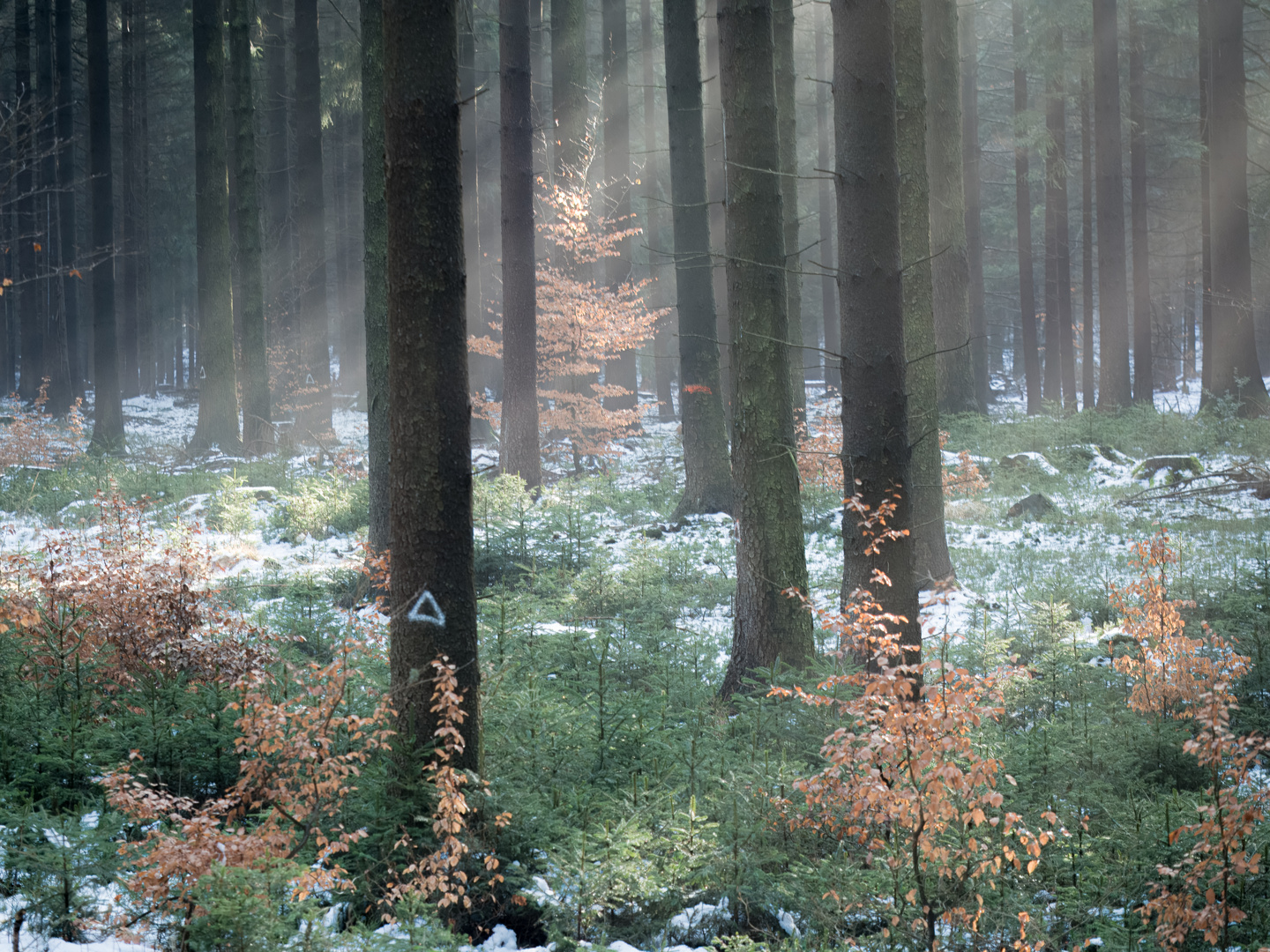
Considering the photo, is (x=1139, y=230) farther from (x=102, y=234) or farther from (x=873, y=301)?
(x=102, y=234)

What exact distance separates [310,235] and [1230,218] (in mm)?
20883

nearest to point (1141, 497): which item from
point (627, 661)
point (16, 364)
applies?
point (627, 661)

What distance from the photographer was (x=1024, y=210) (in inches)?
1029

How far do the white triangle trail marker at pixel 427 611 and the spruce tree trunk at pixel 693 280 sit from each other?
7.95 metres

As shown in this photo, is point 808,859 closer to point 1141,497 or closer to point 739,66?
point 739,66

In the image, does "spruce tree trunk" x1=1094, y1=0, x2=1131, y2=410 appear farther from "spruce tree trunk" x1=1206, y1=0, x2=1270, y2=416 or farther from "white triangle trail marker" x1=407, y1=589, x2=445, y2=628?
"white triangle trail marker" x1=407, y1=589, x2=445, y2=628

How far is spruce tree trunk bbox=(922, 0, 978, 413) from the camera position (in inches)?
598

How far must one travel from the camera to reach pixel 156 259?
1503 inches

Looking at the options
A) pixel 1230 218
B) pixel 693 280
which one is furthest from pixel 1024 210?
pixel 693 280

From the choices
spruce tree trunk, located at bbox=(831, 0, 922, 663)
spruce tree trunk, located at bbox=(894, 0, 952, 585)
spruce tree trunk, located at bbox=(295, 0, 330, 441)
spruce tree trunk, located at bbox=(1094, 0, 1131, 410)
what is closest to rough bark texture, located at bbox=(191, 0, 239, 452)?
spruce tree trunk, located at bbox=(295, 0, 330, 441)

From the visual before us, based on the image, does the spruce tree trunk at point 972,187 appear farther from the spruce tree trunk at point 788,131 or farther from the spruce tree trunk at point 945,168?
Result: the spruce tree trunk at point 788,131

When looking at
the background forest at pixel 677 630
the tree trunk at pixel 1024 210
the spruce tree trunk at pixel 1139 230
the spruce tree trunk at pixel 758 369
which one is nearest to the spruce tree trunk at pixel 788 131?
the background forest at pixel 677 630

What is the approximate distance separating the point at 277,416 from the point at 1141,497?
19442 millimetres

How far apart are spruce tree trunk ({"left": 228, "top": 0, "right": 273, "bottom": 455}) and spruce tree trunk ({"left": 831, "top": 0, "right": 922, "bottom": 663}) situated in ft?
54.3
